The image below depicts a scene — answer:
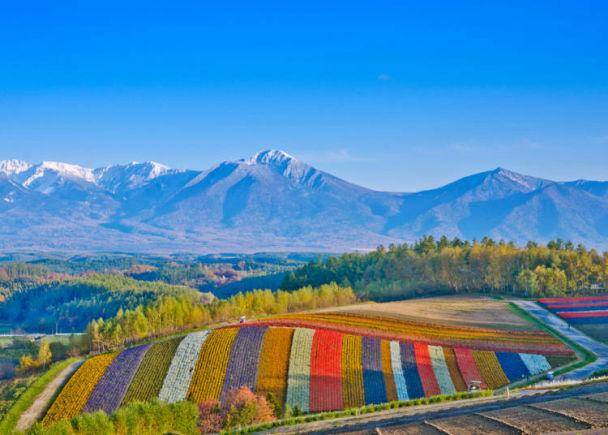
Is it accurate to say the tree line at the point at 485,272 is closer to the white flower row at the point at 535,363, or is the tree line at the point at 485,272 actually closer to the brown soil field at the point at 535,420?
the white flower row at the point at 535,363

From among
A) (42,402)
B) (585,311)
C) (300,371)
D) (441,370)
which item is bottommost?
(42,402)

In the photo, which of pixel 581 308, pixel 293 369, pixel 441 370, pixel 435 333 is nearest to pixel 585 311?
pixel 581 308

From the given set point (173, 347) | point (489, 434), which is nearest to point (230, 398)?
point (173, 347)

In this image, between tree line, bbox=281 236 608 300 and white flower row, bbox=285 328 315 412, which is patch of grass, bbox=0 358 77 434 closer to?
white flower row, bbox=285 328 315 412

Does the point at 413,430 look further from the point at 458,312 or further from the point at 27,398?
the point at 458,312

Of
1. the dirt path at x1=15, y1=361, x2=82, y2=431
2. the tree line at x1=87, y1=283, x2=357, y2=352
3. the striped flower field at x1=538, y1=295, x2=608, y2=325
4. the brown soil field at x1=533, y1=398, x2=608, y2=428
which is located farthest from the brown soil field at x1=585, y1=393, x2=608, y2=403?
the tree line at x1=87, y1=283, x2=357, y2=352

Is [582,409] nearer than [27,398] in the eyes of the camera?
Yes
